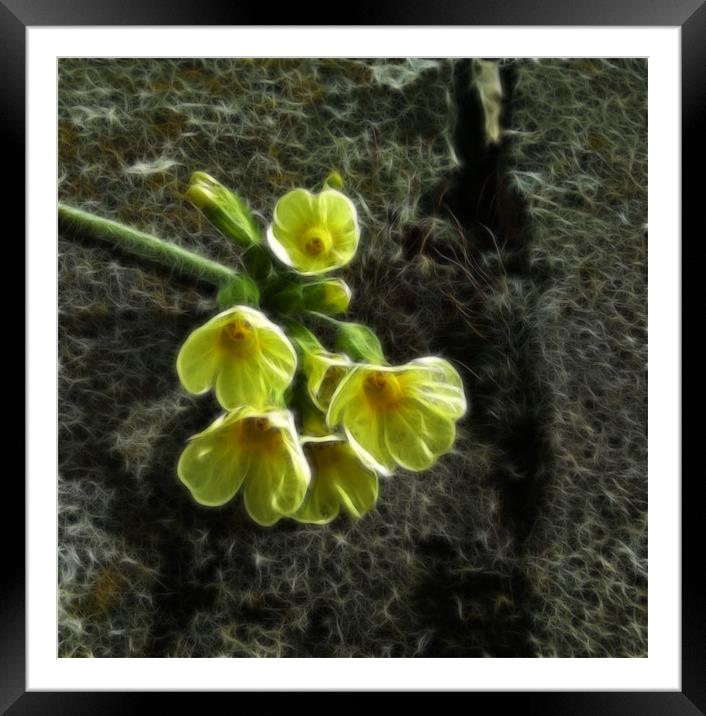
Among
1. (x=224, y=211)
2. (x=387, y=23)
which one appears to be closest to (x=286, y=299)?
(x=224, y=211)

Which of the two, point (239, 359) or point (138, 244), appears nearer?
point (239, 359)

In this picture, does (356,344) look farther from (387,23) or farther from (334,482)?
(387,23)

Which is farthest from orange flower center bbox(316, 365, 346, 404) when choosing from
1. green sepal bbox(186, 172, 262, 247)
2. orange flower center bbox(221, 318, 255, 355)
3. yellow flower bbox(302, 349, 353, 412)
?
green sepal bbox(186, 172, 262, 247)

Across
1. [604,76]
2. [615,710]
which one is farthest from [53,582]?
[604,76]

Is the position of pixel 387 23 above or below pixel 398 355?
above

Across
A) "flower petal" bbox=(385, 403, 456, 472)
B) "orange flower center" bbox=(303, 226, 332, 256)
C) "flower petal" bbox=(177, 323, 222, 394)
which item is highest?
"orange flower center" bbox=(303, 226, 332, 256)

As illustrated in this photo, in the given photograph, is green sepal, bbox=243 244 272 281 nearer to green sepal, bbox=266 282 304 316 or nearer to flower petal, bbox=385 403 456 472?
green sepal, bbox=266 282 304 316
